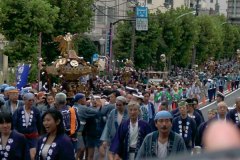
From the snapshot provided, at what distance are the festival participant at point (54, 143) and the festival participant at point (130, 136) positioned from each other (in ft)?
7.32

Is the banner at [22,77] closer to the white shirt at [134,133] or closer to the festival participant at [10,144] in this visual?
the white shirt at [134,133]

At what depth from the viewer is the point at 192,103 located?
38.3ft

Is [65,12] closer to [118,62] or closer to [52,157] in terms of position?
[118,62]

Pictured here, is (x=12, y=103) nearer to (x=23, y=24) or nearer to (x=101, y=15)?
(x=23, y=24)

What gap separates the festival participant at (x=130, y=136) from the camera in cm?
850

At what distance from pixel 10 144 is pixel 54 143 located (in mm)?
799

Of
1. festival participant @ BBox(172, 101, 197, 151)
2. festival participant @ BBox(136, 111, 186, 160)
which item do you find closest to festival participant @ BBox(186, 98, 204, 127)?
festival participant @ BBox(172, 101, 197, 151)

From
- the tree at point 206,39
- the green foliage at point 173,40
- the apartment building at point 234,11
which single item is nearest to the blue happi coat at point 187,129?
the green foliage at point 173,40

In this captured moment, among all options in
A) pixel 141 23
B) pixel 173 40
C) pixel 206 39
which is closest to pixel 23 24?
pixel 141 23

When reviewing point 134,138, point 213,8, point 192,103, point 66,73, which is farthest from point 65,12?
point 213,8

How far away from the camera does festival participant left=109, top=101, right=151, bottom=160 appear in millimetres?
8500

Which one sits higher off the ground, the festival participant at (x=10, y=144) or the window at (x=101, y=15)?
the window at (x=101, y=15)

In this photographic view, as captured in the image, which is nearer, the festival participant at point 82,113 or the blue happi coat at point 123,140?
the blue happi coat at point 123,140

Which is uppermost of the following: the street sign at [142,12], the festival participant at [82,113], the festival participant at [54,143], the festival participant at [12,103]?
the street sign at [142,12]
